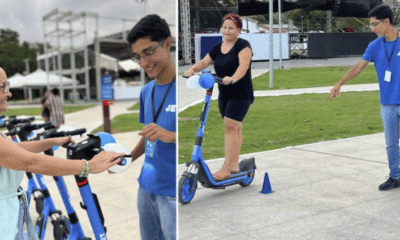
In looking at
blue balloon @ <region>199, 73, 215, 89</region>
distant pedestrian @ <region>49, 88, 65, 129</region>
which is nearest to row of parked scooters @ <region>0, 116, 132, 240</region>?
blue balloon @ <region>199, 73, 215, 89</region>

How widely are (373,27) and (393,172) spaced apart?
107 cm

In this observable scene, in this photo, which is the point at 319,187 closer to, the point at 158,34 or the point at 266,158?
the point at 266,158

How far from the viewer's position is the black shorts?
302 cm

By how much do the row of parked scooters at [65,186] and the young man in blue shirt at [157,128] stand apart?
9cm

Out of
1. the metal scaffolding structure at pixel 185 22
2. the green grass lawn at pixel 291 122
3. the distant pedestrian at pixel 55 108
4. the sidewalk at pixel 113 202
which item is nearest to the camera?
the metal scaffolding structure at pixel 185 22

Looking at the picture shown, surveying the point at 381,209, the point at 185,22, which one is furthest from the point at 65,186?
the point at 381,209

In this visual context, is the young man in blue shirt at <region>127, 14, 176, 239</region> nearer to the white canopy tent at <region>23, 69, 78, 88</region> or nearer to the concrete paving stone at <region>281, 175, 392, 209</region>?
the white canopy tent at <region>23, 69, 78, 88</region>

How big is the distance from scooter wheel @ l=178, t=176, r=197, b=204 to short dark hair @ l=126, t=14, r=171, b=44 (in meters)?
1.86

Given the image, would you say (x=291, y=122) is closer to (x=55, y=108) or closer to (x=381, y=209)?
(x=381, y=209)

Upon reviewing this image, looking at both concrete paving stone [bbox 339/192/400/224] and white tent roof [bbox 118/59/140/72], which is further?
concrete paving stone [bbox 339/192/400/224]

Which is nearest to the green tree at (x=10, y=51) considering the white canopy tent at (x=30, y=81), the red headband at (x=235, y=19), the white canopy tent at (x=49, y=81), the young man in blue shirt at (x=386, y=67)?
the white canopy tent at (x=30, y=81)

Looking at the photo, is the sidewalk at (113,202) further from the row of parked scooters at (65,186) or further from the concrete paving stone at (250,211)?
the concrete paving stone at (250,211)

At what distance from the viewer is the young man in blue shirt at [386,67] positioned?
2697mm

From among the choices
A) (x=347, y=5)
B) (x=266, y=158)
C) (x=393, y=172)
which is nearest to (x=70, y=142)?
(x=347, y=5)
